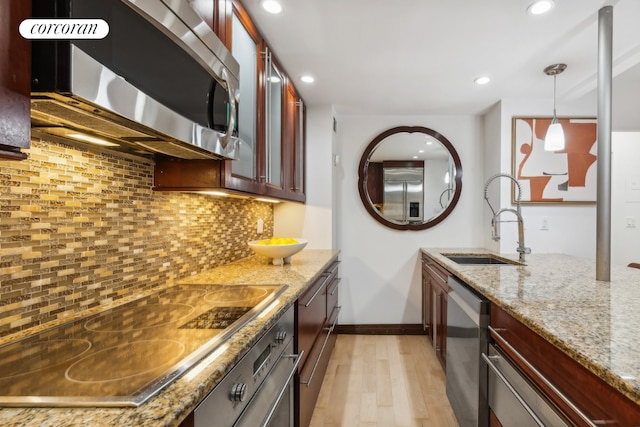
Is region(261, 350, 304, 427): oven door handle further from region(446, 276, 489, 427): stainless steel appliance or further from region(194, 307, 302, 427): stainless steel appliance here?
region(446, 276, 489, 427): stainless steel appliance

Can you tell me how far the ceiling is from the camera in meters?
1.70

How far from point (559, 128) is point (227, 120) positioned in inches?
89.4

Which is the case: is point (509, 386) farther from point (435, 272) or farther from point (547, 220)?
point (547, 220)

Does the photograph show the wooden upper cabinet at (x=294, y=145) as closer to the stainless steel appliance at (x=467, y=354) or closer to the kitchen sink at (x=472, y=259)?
the stainless steel appliance at (x=467, y=354)

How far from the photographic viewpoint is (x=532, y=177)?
2.95 meters

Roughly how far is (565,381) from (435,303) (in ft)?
6.13

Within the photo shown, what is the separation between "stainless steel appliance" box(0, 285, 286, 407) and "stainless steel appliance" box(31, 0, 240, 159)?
0.56 m

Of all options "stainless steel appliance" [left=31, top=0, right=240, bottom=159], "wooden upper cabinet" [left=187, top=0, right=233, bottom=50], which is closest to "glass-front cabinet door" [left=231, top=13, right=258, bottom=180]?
"wooden upper cabinet" [left=187, top=0, right=233, bottom=50]

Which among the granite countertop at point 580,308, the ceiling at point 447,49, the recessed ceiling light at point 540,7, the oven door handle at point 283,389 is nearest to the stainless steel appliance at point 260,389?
the oven door handle at point 283,389

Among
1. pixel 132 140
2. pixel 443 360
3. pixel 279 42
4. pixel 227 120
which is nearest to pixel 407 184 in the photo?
pixel 443 360

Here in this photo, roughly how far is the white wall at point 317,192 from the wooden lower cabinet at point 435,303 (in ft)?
3.08

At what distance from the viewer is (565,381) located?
0.94 metres

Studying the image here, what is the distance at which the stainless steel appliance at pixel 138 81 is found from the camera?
24.7 inches

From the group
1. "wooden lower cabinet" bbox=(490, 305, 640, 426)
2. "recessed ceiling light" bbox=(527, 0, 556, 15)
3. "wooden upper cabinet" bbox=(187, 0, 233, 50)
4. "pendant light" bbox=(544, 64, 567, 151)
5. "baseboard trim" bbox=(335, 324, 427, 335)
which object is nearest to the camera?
"wooden lower cabinet" bbox=(490, 305, 640, 426)
